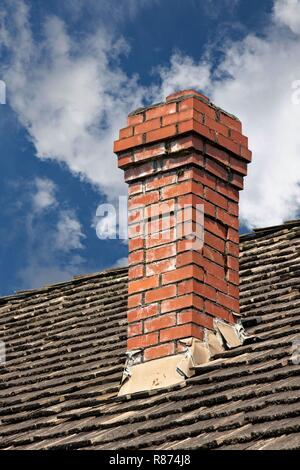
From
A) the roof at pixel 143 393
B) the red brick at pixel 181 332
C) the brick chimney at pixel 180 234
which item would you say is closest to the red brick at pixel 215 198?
the brick chimney at pixel 180 234

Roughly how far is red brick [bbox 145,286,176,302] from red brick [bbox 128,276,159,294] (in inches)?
1.9

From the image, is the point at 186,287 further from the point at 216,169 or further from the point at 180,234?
the point at 216,169

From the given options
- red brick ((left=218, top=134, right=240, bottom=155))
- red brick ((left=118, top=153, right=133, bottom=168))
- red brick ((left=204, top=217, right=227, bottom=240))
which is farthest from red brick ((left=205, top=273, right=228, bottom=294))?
red brick ((left=118, top=153, right=133, bottom=168))

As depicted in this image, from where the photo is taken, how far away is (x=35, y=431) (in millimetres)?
8109

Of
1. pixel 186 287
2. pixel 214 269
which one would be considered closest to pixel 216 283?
pixel 214 269

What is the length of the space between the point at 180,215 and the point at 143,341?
944mm

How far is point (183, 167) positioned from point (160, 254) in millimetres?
676

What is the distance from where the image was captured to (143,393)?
7891 mm

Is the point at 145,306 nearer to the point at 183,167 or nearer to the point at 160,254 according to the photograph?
the point at 160,254

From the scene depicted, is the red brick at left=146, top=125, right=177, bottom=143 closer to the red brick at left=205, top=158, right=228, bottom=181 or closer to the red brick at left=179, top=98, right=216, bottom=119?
the red brick at left=179, top=98, right=216, bottom=119

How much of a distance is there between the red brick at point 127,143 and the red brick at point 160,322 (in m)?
1.44

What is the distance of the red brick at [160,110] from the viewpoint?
8836 millimetres

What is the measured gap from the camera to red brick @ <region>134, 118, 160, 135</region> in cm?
888
